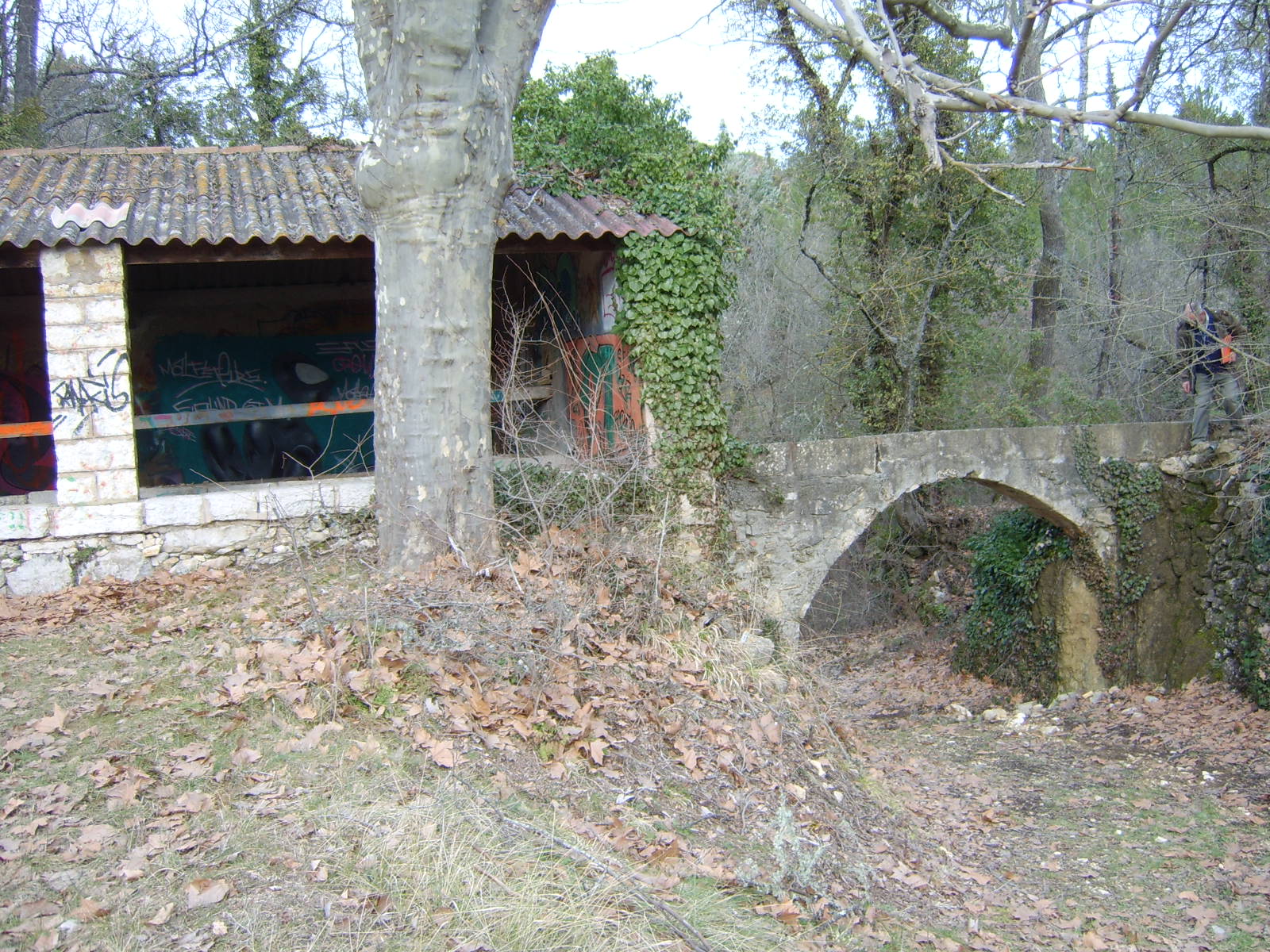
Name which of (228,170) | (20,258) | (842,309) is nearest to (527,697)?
(20,258)

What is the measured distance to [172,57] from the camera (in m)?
15.3

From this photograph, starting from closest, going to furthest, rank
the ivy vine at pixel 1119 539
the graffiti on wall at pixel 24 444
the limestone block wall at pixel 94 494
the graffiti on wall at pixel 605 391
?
1. the limestone block wall at pixel 94 494
2. the graffiti on wall at pixel 605 391
3. the graffiti on wall at pixel 24 444
4. the ivy vine at pixel 1119 539

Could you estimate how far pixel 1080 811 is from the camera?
25.5 feet

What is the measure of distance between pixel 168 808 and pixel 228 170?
622 cm

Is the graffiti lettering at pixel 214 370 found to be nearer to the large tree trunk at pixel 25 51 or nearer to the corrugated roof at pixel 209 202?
the corrugated roof at pixel 209 202

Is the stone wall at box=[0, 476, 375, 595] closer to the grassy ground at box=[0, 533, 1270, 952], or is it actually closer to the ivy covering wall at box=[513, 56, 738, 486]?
the grassy ground at box=[0, 533, 1270, 952]

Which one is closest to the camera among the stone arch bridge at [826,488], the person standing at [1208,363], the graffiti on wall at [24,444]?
the stone arch bridge at [826,488]

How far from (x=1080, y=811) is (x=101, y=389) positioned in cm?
828

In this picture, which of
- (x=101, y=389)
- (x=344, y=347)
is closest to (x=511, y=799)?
(x=101, y=389)

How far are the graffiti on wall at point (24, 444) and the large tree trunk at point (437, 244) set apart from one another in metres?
6.14

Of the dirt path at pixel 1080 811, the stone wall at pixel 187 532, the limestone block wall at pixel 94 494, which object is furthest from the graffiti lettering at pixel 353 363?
the dirt path at pixel 1080 811

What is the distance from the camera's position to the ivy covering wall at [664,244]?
25.5 ft

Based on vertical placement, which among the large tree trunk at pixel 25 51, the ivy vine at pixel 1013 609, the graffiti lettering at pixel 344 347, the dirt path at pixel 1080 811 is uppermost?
the large tree trunk at pixel 25 51

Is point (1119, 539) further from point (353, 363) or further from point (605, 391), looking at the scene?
point (353, 363)
